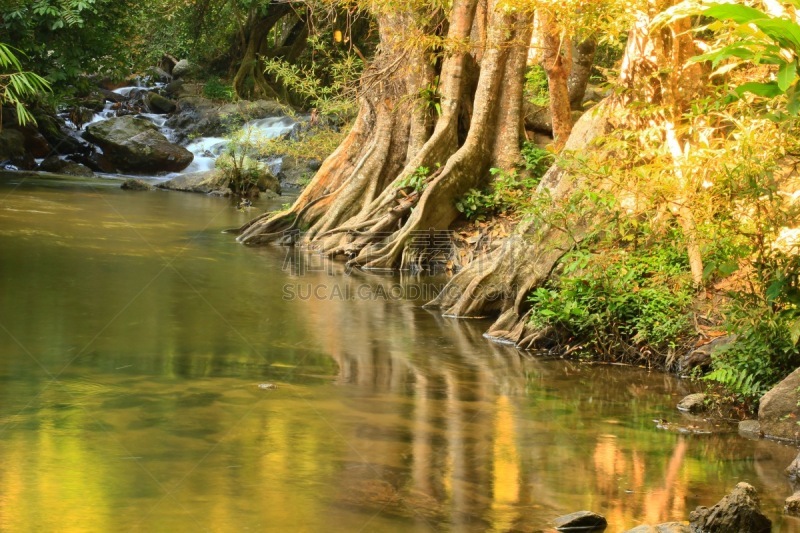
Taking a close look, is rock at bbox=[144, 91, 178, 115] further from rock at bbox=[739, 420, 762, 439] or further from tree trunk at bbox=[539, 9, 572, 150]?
rock at bbox=[739, 420, 762, 439]

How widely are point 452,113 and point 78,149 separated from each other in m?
15.6

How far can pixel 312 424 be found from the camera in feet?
20.6

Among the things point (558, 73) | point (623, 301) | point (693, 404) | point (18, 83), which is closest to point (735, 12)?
point (693, 404)

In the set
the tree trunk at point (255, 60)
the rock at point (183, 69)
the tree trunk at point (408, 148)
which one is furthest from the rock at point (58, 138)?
the tree trunk at point (408, 148)

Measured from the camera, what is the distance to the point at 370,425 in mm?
6332

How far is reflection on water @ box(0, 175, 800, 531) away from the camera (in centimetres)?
486

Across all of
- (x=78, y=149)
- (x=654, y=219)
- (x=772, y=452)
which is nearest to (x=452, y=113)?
(x=654, y=219)

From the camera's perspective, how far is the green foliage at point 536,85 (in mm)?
17438

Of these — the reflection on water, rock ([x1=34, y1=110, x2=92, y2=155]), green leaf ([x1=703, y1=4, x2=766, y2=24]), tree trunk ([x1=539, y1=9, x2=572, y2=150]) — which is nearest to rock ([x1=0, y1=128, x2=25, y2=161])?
rock ([x1=34, y1=110, x2=92, y2=155])

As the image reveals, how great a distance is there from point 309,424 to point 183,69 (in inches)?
1159

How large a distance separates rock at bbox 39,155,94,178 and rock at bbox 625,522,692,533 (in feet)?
76.5

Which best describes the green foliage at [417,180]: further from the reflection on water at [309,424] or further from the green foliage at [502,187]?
the reflection on water at [309,424]

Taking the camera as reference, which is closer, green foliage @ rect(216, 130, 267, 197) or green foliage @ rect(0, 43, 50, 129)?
green foliage @ rect(0, 43, 50, 129)

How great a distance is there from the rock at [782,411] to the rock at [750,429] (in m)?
0.04
